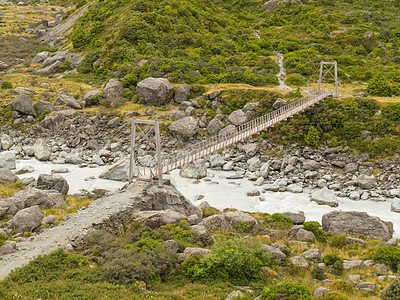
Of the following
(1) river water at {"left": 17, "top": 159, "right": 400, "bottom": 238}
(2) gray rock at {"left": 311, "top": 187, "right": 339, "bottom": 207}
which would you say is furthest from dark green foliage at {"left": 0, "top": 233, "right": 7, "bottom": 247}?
(2) gray rock at {"left": 311, "top": 187, "right": 339, "bottom": 207}

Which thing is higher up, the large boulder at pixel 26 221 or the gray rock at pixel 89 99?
the gray rock at pixel 89 99

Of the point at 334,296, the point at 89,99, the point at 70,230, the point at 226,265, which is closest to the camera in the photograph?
the point at 334,296

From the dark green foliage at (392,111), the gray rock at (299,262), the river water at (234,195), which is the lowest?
the river water at (234,195)

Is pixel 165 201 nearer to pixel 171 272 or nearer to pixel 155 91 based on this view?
pixel 171 272

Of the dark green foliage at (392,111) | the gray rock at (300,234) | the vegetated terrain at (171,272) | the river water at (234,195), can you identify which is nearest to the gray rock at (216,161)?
the river water at (234,195)

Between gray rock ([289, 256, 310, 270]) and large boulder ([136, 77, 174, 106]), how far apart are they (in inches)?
1191

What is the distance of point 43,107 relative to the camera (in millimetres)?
41688

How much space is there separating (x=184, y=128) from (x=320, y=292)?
26.5m

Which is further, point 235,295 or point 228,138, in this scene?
point 228,138

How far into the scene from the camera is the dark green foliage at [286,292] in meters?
10.7

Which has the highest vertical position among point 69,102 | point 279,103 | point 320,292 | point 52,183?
point 69,102

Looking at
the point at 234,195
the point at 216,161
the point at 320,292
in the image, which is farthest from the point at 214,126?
the point at 320,292

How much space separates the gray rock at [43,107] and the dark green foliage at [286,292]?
122 ft

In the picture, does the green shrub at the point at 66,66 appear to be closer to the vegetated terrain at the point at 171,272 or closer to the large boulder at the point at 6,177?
the large boulder at the point at 6,177
